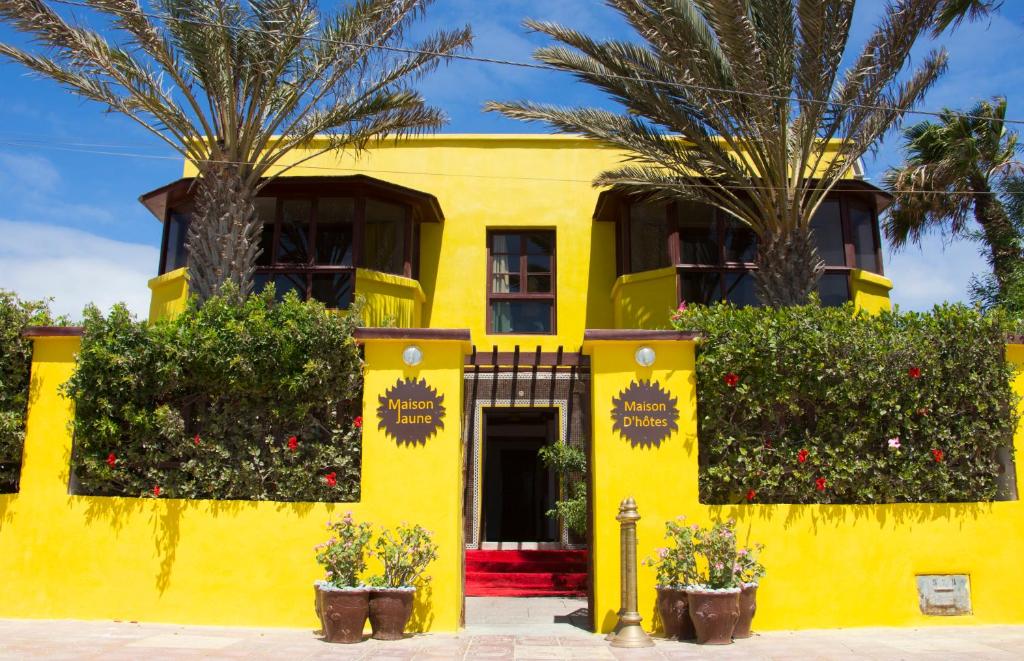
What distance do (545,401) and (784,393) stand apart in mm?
5595

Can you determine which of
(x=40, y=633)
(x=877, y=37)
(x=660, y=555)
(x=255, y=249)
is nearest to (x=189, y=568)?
(x=40, y=633)

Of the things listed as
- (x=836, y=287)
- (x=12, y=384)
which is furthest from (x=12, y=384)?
(x=836, y=287)

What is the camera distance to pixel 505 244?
50.3 feet

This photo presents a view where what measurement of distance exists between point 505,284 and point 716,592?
8.68 metres

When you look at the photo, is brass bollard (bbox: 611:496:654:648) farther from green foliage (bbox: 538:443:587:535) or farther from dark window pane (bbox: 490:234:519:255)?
dark window pane (bbox: 490:234:519:255)

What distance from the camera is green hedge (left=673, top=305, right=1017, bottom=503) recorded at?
8.43 meters

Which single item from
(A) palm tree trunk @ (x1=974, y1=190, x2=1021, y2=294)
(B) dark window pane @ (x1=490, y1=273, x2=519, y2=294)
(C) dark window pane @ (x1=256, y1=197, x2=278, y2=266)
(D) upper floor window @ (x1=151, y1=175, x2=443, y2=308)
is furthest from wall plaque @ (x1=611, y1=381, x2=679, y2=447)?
(A) palm tree trunk @ (x1=974, y1=190, x2=1021, y2=294)

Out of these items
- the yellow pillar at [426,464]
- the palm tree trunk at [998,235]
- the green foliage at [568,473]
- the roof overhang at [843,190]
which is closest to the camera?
the yellow pillar at [426,464]

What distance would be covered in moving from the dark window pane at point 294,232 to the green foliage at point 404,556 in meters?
6.93

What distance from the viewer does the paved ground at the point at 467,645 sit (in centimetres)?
671

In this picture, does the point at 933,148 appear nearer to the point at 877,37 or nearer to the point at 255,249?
the point at 877,37

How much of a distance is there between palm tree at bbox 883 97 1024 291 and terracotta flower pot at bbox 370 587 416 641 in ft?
40.6

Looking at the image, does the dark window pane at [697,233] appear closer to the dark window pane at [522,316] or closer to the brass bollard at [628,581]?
the dark window pane at [522,316]

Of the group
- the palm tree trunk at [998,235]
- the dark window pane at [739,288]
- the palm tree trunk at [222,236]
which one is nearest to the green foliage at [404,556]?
the palm tree trunk at [222,236]
